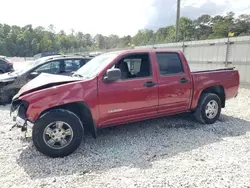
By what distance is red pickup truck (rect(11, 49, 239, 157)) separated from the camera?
3.49 m

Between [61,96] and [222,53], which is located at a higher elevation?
[222,53]

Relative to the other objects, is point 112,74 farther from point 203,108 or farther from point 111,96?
point 203,108

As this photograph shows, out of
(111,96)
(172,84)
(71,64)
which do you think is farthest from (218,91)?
(71,64)

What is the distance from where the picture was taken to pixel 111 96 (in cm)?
384

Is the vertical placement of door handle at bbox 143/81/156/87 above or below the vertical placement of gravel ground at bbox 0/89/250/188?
above

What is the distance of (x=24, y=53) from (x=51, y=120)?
237 ft

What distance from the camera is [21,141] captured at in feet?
13.8

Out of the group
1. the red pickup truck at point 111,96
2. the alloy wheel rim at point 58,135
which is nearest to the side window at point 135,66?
the red pickup truck at point 111,96

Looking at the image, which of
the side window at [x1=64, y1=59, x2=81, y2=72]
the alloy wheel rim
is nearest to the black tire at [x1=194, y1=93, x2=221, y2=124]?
the alloy wheel rim

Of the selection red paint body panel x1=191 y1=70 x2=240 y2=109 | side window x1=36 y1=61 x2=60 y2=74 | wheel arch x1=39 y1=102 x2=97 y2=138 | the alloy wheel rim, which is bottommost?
the alloy wheel rim

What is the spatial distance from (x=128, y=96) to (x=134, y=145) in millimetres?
927

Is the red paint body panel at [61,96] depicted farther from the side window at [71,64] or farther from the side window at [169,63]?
the side window at [71,64]

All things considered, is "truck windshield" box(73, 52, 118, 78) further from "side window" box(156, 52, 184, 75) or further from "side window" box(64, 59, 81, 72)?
"side window" box(64, 59, 81, 72)

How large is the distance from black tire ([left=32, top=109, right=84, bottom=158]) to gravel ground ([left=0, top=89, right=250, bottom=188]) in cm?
13
